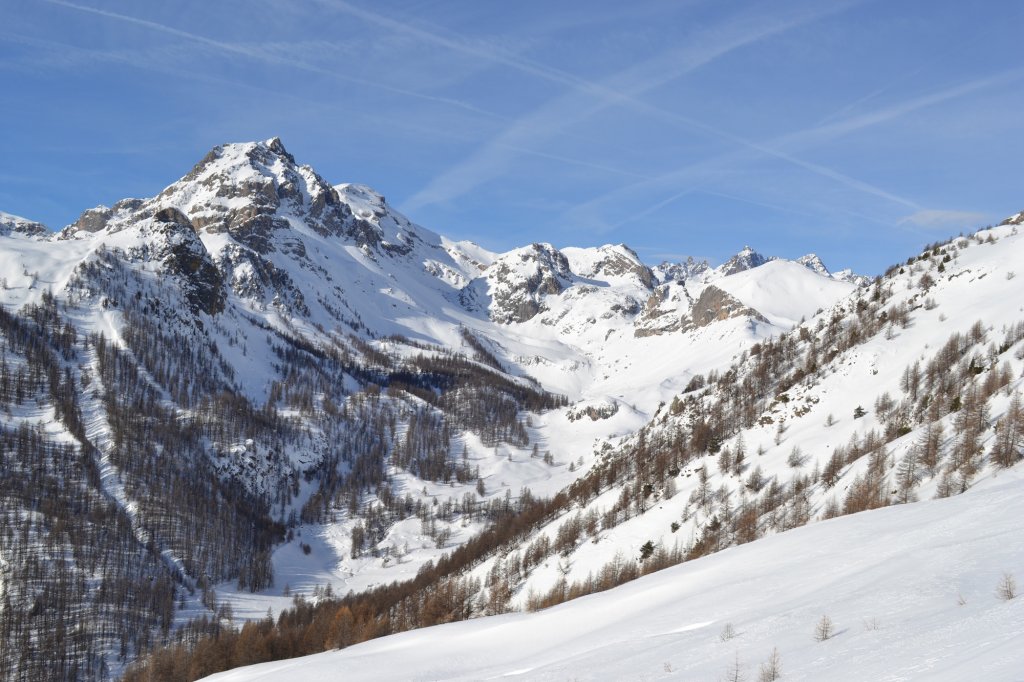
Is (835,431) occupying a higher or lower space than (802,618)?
higher

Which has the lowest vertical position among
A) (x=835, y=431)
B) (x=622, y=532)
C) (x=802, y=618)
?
(x=802, y=618)

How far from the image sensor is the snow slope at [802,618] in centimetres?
1084

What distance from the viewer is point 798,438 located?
158 ft

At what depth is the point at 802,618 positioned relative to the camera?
48.3 ft

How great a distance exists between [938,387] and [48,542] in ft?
447

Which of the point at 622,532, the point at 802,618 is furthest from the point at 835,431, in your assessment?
the point at 802,618

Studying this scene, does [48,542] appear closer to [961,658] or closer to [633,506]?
[633,506]

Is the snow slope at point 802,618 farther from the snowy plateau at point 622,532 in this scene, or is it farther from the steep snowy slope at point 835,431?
the steep snowy slope at point 835,431

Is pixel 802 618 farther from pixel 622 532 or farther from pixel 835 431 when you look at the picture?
pixel 622 532

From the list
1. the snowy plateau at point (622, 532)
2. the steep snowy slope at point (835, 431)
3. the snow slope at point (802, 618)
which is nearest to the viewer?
the snow slope at point (802, 618)

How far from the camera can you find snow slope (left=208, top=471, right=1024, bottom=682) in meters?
10.8

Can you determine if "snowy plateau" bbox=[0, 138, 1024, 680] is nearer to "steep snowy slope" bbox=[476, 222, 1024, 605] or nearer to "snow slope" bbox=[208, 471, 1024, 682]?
"snow slope" bbox=[208, 471, 1024, 682]

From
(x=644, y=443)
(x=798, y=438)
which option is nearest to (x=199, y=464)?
(x=644, y=443)

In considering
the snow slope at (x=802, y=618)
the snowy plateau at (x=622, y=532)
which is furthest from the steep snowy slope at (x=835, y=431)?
the snow slope at (x=802, y=618)
